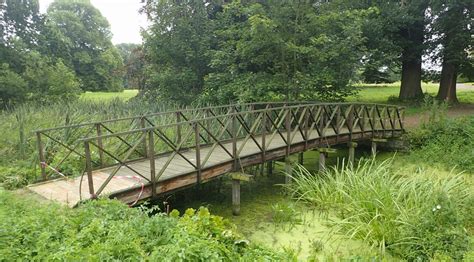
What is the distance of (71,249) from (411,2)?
1589 cm

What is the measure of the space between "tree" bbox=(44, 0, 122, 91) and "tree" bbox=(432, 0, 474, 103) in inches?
960

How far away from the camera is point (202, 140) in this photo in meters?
8.46

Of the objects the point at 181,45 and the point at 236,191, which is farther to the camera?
the point at 181,45

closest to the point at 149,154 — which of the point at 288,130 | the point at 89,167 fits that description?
the point at 89,167

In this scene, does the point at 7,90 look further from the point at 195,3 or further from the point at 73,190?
the point at 73,190

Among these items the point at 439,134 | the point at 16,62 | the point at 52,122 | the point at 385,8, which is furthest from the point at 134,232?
the point at 16,62

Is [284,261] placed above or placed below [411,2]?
below

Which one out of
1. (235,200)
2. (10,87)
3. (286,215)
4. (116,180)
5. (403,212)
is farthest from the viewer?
(10,87)

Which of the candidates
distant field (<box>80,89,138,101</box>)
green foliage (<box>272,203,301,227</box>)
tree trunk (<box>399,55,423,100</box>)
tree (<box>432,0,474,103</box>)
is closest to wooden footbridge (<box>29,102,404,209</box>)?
green foliage (<box>272,203,301,227</box>)

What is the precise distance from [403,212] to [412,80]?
47.1 feet

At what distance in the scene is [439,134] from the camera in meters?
9.76

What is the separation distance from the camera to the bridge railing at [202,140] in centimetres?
489

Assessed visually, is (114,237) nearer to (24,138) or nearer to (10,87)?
(24,138)

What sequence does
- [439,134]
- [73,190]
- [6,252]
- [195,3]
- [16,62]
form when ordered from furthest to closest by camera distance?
[16,62]
[195,3]
[439,134]
[73,190]
[6,252]
